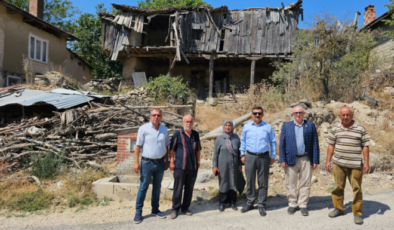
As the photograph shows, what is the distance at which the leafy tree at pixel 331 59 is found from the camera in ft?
31.3

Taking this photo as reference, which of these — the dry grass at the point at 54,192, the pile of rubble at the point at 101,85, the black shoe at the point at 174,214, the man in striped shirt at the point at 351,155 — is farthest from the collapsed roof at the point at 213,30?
the man in striped shirt at the point at 351,155

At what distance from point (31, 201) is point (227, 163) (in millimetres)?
4060

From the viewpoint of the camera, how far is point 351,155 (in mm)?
3668

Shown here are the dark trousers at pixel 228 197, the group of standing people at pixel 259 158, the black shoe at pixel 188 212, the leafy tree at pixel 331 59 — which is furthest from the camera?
the leafy tree at pixel 331 59

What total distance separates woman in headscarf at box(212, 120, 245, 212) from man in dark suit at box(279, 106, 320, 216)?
80 cm

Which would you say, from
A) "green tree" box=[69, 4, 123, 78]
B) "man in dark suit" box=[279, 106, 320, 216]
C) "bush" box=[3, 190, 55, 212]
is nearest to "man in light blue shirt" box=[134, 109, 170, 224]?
"man in dark suit" box=[279, 106, 320, 216]

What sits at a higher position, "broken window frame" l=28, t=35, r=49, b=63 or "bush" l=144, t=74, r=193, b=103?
"broken window frame" l=28, t=35, r=49, b=63

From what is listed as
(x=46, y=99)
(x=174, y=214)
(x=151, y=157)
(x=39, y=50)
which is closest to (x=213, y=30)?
(x=46, y=99)

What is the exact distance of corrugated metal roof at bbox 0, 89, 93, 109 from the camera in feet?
27.4

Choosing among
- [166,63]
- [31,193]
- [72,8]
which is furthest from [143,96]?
[72,8]

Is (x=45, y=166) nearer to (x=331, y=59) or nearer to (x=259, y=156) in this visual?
(x=259, y=156)

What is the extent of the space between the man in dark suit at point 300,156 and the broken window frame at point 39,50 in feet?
50.3

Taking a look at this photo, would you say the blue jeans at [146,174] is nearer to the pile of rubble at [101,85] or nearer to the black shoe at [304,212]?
the black shoe at [304,212]

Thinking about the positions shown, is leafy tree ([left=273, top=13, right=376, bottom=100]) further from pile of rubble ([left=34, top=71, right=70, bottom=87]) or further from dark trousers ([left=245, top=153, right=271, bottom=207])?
pile of rubble ([left=34, top=71, right=70, bottom=87])
